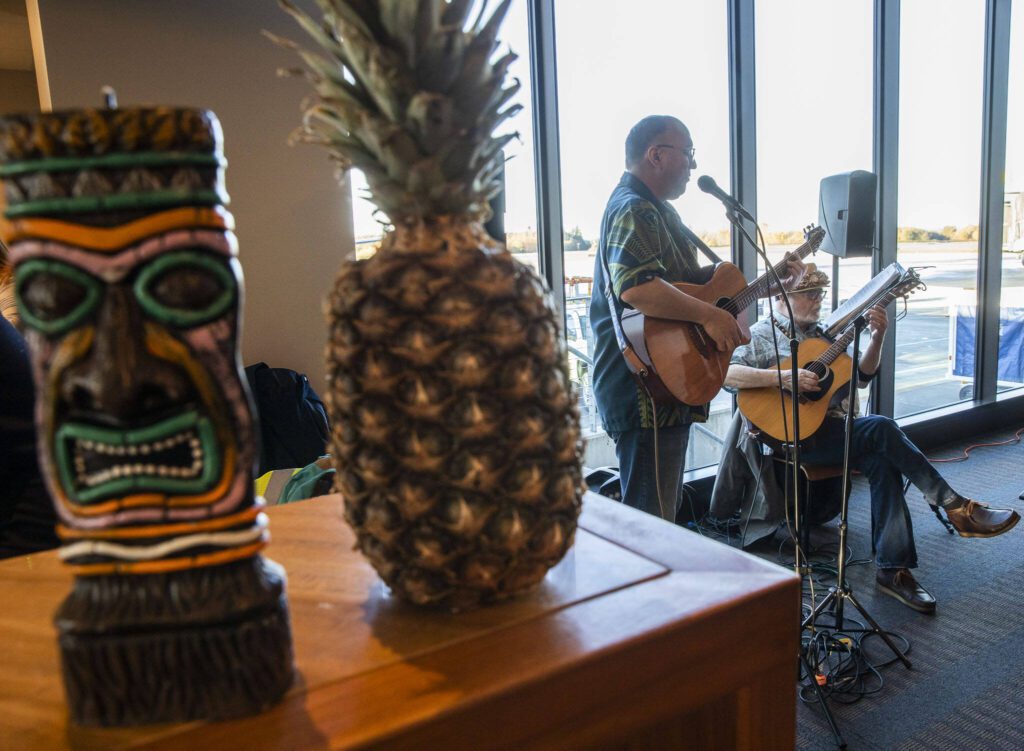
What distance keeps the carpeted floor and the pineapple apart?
6.04ft

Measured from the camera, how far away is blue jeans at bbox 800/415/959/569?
3.03 meters

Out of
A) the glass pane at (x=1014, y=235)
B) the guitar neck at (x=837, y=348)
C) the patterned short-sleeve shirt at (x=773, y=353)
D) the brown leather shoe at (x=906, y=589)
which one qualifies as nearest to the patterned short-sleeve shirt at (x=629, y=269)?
the patterned short-sleeve shirt at (x=773, y=353)

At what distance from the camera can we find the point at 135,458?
548 millimetres

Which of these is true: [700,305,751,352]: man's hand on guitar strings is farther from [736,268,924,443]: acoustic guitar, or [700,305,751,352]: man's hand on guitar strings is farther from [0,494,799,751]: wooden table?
[0,494,799,751]: wooden table

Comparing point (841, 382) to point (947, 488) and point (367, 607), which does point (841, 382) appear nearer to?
point (947, 488)

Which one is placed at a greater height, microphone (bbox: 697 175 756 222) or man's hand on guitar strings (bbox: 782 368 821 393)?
microphone (bbox: 697 175 756 222)

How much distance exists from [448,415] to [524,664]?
0.21 metres

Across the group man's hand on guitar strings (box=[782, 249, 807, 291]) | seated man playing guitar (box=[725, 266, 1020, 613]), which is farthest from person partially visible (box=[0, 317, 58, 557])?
man's hand on guitar strings (box=[782, 249, 807, 291])

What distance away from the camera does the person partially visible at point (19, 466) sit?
132cm

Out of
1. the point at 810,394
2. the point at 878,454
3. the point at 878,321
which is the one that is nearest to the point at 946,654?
the point at 878,454

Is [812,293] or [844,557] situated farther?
[812,293]

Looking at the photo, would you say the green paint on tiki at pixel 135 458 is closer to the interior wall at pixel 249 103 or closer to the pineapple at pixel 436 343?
the pineapple at pixel 436 343

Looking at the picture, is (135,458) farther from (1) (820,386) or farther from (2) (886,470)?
(2) (886,470)

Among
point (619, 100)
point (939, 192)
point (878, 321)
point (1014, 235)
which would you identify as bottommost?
point (878, 321)
